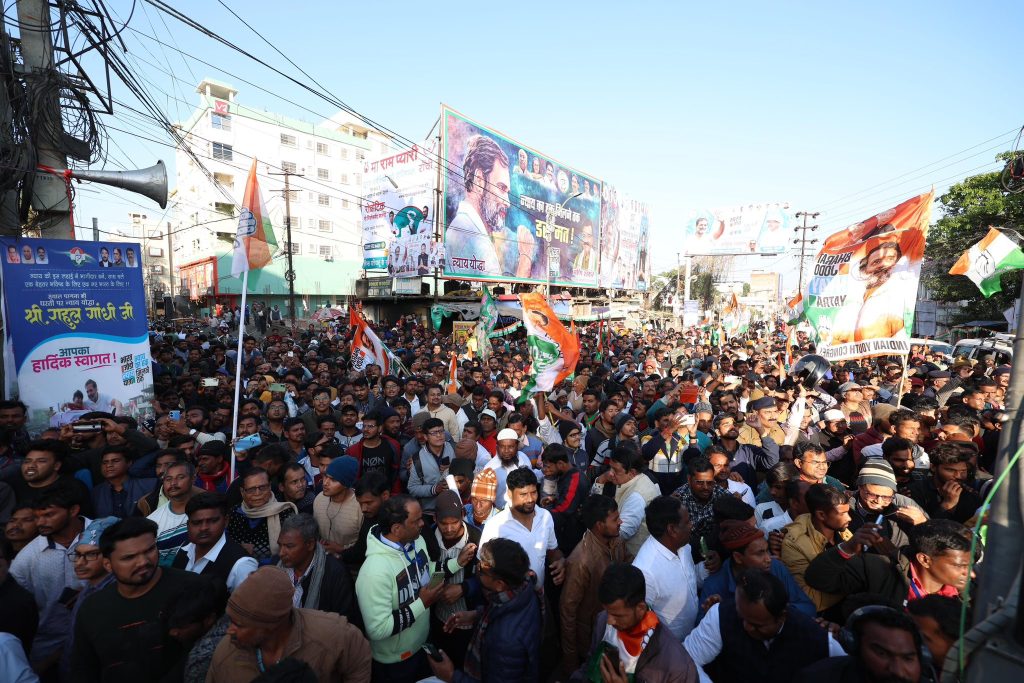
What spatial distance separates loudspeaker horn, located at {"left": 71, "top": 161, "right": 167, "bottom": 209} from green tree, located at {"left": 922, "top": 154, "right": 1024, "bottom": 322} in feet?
67.6

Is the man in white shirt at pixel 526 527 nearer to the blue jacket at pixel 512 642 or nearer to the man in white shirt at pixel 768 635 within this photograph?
the blue jacket at pixel 512 642

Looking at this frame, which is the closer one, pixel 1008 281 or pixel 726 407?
pixel 726 407

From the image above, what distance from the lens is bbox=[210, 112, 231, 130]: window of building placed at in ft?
127

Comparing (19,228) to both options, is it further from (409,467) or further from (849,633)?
(849,633)

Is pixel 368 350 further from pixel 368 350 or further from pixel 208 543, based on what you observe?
pixel 208 543

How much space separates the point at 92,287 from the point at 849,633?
310 inches

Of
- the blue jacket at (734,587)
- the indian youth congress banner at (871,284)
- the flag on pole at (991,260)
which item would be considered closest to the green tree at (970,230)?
the flag on pole at (991,260)

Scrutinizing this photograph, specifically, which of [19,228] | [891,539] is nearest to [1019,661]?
[891,539]

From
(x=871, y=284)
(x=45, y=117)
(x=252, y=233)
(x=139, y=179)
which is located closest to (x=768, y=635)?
(x=252, y=233)

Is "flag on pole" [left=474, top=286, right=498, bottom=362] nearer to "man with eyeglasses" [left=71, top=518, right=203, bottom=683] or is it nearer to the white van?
"man with eyeglasses" [left=71, top=518, right=203, bottom=683]

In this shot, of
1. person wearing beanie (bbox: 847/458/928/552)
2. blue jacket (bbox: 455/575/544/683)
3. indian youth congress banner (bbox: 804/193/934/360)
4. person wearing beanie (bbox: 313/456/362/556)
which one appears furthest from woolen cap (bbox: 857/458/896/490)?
indian youth congress banner (bbox: 804/193/934/360)

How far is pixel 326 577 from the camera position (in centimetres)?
263

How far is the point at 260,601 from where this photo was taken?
188 cm

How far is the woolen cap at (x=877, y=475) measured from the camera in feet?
10.5
